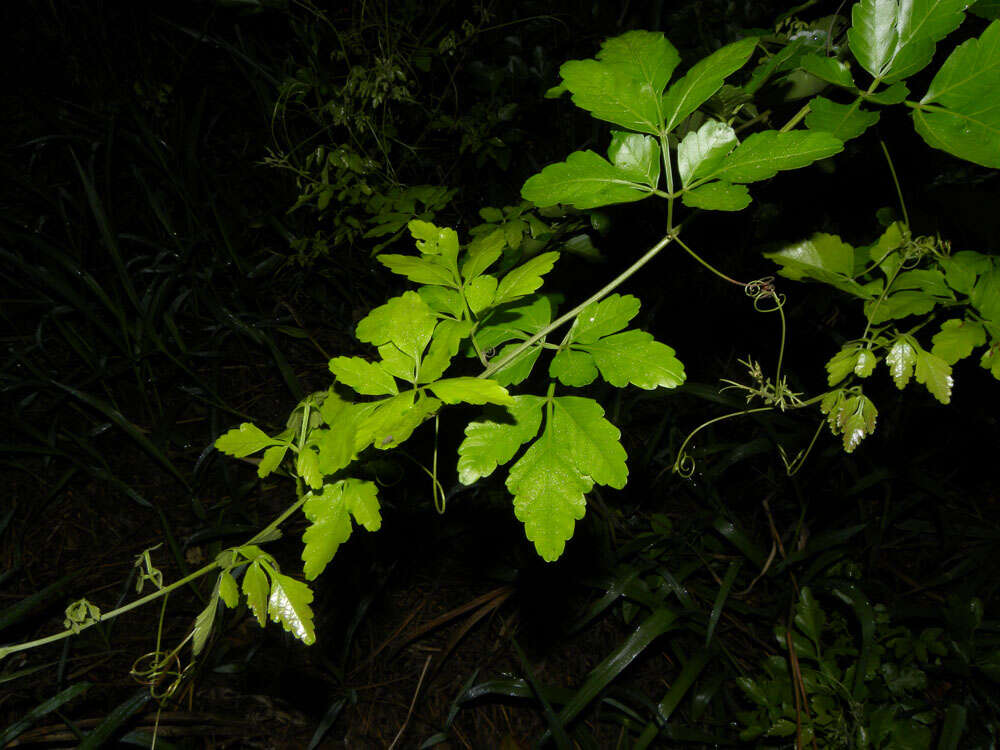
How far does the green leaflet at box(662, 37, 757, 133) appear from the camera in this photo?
0.59 metres

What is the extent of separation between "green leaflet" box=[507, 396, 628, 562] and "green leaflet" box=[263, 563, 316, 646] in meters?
0.25

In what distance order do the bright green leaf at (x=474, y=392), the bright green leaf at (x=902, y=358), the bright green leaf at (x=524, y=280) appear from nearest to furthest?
the bright green leaf at (x=474, y=392)
the bright green leaf at (x=524, y=280)
the bright green leaf at (x=902, y=358)

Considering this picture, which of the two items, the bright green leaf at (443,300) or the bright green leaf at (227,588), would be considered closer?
the bright green leaf at (227,588)

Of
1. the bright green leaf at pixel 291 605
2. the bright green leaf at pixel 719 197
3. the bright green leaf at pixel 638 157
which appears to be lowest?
the bright green leaf at pixel 291 605

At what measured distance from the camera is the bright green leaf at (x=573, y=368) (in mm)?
635

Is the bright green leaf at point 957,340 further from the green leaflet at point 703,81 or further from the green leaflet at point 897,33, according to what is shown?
the green leaflet at point 703,81

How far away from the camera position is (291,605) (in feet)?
2.06

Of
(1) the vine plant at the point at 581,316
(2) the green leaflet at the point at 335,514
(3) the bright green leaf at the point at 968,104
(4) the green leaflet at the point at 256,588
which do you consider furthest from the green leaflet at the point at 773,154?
(4) the green leaflet at the point at 256,588

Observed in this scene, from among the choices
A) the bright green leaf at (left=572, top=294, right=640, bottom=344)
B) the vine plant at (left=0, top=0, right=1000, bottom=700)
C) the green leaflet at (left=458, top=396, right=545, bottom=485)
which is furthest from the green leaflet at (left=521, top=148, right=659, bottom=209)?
the green leaflet at (left=458, top=396, right=545, bottom=485)

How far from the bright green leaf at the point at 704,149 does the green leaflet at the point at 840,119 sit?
94 millimetres

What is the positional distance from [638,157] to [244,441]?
1.83 ft

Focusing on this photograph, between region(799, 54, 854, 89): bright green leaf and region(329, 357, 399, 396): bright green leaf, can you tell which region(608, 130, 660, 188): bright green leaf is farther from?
region(329, 357, 399, 396): bright green leaf

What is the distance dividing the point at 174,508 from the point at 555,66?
223 centimetres

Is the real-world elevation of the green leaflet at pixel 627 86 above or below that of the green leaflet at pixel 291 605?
above
